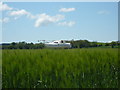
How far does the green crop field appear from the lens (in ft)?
10.5

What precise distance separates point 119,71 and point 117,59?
0.19 metres

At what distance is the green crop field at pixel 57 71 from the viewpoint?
3.20 m

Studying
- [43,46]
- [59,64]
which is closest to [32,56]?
[59,64]

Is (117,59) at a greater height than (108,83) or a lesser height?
greater

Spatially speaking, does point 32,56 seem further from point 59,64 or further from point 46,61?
point 59,64

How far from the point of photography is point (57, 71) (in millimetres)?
3279

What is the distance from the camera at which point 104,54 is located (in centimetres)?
402

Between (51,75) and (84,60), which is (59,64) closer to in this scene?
(51,75)

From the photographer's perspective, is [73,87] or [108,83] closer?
[73,87]

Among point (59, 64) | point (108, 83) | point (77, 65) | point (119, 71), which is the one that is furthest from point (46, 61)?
point (119, 71)

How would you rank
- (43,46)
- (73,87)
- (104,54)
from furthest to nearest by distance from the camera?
(43,46) → (104,54) → (73,87)

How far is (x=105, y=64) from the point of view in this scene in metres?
3.73

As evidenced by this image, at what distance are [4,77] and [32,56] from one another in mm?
568

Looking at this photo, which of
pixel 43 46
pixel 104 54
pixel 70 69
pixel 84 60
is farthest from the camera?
pixel 43 46
